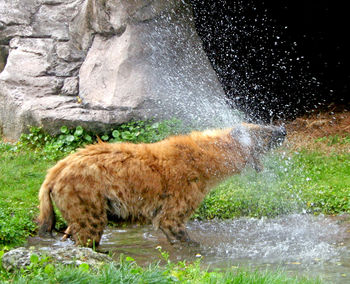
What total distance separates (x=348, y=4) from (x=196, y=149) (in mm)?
8188


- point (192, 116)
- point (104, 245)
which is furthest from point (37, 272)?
point (192, 116)

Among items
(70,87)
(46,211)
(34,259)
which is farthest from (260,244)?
(70,87)

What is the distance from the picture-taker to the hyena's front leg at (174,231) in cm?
597

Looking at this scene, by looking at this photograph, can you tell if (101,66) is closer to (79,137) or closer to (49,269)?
(79,137)

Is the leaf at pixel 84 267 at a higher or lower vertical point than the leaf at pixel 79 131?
lower

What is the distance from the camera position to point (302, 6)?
12.6 metres

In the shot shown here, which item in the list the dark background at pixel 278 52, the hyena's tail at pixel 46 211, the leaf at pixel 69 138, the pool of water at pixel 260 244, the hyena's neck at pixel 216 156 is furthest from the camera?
the dark background at pixel 278 52

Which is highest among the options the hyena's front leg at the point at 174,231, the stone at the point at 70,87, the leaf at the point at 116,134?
the stone at the point at 70,87

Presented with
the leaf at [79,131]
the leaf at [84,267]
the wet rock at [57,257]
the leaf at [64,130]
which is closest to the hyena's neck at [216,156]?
the wet rock at [57,257]

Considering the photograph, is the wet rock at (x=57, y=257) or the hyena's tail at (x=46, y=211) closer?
the wet rock at (x=57, y=257)

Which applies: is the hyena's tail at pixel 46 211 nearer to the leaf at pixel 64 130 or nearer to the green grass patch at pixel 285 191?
the green grass patch at pixel 285 191

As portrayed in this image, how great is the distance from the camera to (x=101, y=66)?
388 inches

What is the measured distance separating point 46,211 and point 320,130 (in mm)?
6146

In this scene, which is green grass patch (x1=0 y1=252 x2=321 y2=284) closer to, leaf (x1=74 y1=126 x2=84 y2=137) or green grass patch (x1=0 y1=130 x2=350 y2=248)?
green grass patch (x1=0 y1=130 x2=350 y2=248)
